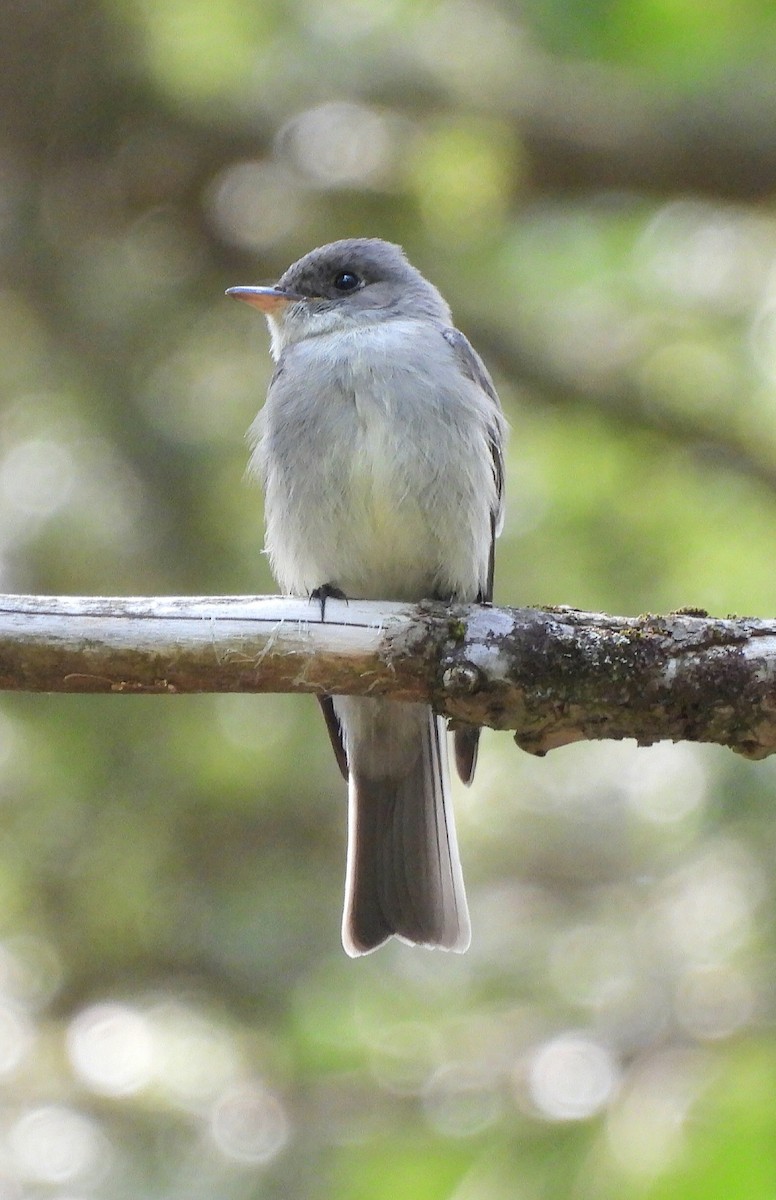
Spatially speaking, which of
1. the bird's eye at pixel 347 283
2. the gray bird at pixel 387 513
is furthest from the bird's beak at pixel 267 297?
the bird's eye at pixel 347 283

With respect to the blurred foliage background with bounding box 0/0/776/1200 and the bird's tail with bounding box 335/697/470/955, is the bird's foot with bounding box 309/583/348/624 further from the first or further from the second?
the blurred foliage background with bounding box 0/0/776/1200

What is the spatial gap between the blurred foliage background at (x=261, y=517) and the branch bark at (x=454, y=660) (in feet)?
4.23

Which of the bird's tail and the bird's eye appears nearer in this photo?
the bird's tail

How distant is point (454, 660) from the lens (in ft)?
9.50

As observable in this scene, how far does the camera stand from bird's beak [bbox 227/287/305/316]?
418 centimetres

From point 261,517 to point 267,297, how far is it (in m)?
0.88

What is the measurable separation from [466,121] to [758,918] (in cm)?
268

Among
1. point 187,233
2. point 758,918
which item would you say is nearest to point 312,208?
point 187,233

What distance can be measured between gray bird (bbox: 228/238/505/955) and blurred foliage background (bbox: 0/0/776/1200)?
540mm

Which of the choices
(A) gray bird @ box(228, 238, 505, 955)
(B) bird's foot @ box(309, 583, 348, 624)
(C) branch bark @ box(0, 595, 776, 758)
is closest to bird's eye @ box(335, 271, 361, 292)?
(A) gray bird @ box(228, 238, 505, 955)

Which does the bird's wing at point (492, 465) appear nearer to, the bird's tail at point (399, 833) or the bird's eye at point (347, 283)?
the bird's tail at point (399, 833)

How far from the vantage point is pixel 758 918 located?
4.14 metres

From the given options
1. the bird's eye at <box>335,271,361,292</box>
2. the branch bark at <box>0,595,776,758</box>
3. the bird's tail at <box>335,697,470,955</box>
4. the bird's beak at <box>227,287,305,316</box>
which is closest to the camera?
the branch bark at <box>0,595,776,758</box>

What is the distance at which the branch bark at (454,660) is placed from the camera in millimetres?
2809
